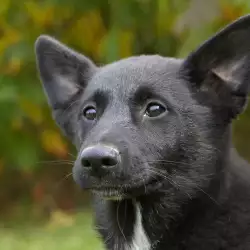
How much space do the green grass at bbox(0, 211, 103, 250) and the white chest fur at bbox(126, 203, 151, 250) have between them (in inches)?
86.6

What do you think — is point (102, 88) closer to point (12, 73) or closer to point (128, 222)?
point (128, 222)

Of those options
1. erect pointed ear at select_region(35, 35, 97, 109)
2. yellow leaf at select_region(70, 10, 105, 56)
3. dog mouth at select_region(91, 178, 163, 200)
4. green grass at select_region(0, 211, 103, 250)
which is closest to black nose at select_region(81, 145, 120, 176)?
dog mouth at select_region(91, 178, 163, 200)

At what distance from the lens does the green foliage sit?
5.75 metres

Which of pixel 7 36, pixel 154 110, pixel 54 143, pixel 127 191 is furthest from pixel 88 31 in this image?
pixel 127 191

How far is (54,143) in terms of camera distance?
20.7ft

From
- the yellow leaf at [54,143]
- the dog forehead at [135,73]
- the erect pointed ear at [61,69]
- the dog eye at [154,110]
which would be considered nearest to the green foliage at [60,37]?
the yellow leaf at [54,143]

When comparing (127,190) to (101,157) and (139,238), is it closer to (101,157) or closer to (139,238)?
(101,157)

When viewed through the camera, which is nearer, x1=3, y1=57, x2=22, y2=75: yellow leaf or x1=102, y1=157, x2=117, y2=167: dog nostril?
x1=102, y1=157, x2=117, y2=167: dog nostril

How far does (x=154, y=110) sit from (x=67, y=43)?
11.7ft

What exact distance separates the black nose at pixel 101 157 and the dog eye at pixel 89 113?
1.31 ft

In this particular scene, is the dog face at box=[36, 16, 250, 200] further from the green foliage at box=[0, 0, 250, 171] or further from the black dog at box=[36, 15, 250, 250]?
the green foliage at box=[0, 0, 250, 171]

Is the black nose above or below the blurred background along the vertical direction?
above

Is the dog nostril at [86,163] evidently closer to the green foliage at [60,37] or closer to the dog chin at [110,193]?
the dog chin at [110,193]

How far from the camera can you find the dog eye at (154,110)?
112 inches
